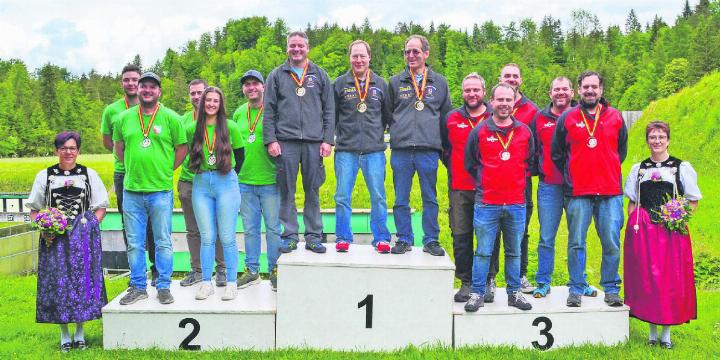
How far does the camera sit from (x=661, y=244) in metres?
4.70

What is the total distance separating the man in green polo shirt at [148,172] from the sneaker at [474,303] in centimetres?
246

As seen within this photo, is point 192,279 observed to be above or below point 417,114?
below

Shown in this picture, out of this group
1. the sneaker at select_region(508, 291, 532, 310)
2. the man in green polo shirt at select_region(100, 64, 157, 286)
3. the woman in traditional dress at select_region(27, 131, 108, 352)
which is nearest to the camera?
the woman in traditional dress at select_region(27, 131, 108, 352)

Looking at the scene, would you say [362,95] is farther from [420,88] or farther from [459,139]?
[459,139]

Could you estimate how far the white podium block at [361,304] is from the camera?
4.69 m

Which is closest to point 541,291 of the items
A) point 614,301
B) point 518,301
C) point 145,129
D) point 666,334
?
point 518,301

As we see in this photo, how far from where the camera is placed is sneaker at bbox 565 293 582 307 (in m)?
4.91

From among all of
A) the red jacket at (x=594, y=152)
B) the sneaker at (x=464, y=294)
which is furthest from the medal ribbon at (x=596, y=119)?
the sneaker at (x=464, y=294)

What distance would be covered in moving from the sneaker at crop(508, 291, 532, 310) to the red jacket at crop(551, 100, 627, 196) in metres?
0.96

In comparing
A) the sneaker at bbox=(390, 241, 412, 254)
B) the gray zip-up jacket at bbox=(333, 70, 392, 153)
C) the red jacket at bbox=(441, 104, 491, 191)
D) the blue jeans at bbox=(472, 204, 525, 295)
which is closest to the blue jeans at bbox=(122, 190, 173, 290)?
the gray zip-up jacket at bbox=(333, 70, 392, 153)

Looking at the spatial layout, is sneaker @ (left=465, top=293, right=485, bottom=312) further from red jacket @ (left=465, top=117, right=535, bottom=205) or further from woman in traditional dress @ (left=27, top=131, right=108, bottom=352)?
woman in traditional dress @ (left=27, top=131, right=108, bottom=352)

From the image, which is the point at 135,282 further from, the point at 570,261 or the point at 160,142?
the point at 570,261

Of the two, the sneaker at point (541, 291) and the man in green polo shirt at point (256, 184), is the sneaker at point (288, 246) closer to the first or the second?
the man in green polo shirt at point (256, 184)

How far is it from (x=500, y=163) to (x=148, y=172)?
9.28 ft
